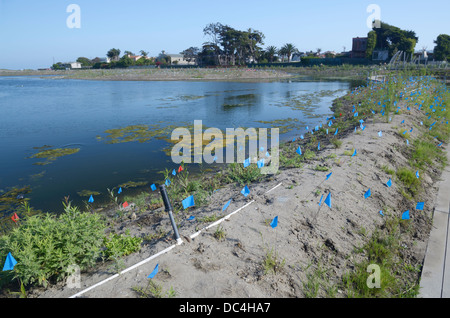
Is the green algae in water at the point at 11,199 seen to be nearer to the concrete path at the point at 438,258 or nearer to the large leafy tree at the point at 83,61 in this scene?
the concrete path at the point at 438,258

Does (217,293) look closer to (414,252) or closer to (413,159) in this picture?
(414,252)

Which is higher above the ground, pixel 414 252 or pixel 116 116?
pixel 116 116

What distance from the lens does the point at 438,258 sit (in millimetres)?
3609

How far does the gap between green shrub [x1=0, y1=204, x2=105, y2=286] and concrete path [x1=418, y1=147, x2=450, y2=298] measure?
3.55 metres

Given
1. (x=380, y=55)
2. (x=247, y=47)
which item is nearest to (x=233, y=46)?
(x=247, y=47)

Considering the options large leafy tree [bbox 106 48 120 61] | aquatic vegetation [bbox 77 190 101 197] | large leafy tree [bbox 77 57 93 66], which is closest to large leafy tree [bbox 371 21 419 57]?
aquatic vegetation [bbox 77 190 101 197]

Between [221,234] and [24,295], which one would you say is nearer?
[24,295]

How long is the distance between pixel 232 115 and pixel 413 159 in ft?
31.6

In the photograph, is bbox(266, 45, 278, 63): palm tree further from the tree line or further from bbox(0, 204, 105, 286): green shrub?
bbox(0, 204, 105, 286): green shrub

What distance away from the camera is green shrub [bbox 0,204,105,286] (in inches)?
104

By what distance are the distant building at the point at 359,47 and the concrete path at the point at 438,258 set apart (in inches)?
2713
